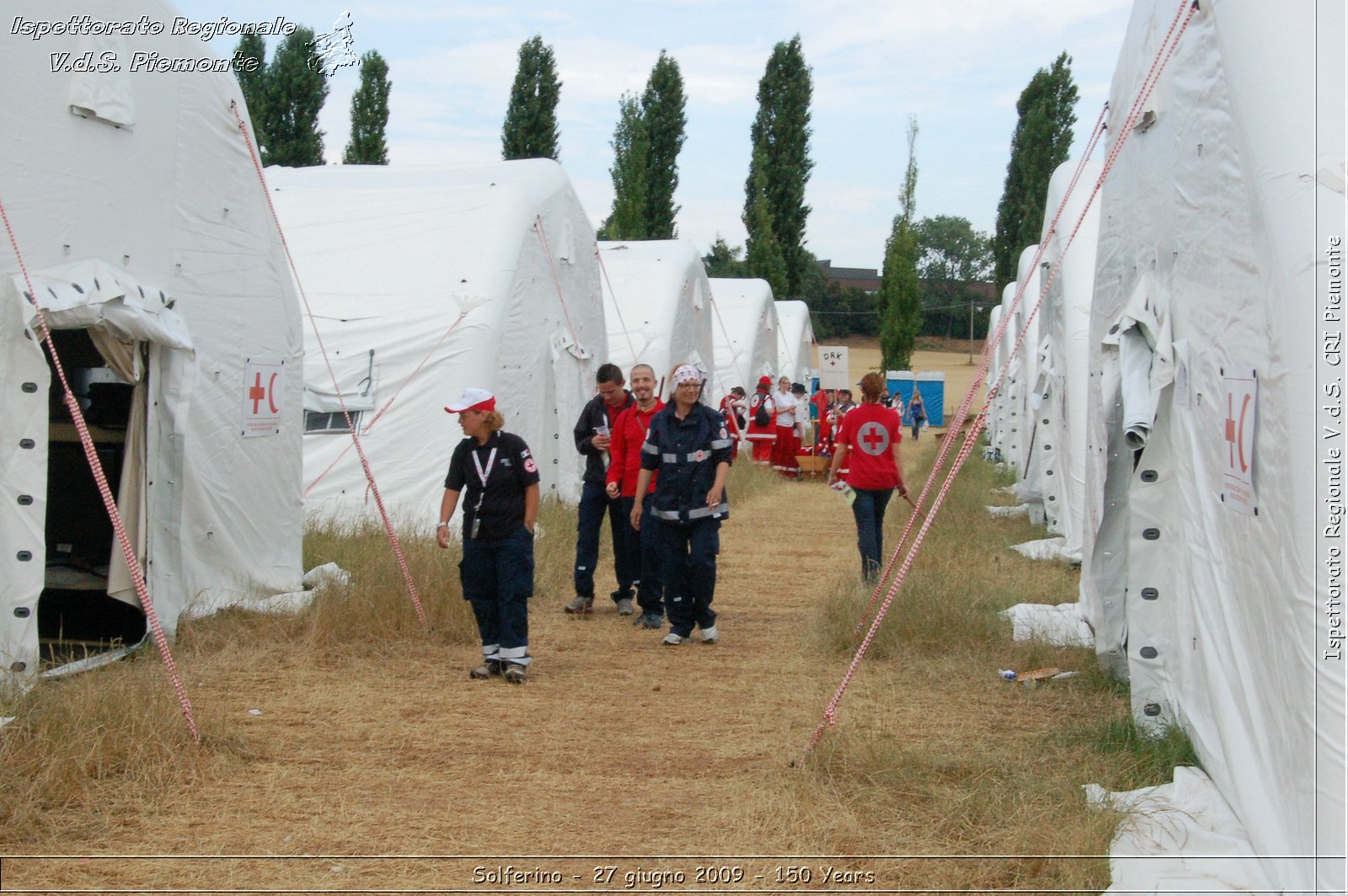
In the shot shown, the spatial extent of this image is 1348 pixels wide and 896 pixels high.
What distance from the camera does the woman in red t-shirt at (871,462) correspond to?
9523 mm

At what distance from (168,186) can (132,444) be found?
66.5 inches

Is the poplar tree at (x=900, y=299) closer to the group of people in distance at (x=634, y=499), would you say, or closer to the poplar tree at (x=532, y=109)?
the poplar tree at (x=532, y=109)

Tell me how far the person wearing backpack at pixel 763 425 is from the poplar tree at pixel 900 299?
22.9 meters

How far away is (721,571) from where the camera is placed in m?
11.9

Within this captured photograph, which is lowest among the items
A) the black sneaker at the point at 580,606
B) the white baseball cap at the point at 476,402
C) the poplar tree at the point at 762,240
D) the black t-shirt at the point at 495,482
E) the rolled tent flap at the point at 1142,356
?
the black sneaker at the point at 580,606

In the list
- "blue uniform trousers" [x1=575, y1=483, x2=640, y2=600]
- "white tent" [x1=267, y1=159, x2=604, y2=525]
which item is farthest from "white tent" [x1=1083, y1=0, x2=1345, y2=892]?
"white tent" [x1=267, y1=159, x2=604, y2=525]

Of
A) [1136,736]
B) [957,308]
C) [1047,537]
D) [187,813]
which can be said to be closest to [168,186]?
[187,813]

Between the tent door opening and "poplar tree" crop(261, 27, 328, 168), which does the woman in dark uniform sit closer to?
the tent door opening

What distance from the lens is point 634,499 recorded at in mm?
9383

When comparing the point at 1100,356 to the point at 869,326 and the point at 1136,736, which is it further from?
the point at 869,326

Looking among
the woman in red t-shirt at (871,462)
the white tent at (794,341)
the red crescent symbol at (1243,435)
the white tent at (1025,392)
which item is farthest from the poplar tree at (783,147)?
the red crescent symbol at (1243,435)

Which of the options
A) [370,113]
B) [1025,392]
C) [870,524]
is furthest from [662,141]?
[870,524]

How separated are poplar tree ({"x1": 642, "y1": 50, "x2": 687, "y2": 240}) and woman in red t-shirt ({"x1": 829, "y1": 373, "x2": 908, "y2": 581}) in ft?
99.4

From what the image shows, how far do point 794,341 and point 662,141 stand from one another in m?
8.00
